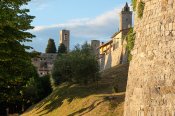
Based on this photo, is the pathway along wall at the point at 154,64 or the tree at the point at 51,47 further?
the tree at the point at 51,47

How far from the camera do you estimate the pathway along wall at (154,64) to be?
456 inches

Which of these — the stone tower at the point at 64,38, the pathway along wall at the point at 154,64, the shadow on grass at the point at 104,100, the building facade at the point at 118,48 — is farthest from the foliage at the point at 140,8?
the stone tower at the point at 64,38

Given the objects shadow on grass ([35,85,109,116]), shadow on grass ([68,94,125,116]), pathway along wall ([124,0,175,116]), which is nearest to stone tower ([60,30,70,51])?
shadow on grass ([35,85,109,116])

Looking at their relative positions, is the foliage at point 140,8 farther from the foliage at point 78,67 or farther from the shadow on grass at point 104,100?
the foliage at point 78,67

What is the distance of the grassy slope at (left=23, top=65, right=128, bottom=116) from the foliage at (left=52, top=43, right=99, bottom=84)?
47.4 inches

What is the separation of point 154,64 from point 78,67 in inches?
1545

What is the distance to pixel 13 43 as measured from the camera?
21.9 m

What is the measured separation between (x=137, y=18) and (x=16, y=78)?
30.7 feet

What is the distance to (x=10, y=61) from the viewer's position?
21781mm

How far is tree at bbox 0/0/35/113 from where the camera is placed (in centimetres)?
2081

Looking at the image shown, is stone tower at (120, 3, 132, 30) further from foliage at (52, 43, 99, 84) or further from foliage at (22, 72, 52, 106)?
foliage at (52, 43, 99, 84)

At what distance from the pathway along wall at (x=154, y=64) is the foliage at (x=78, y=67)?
123ft

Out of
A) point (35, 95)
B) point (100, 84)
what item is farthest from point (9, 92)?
point (35, 95)

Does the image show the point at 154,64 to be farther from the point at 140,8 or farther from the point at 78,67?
the point at 78,67
